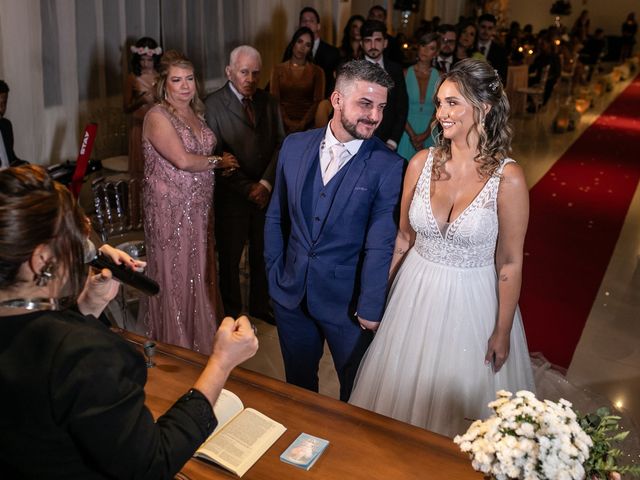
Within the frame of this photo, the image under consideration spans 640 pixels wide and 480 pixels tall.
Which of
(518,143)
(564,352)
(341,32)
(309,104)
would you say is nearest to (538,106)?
(518,143)

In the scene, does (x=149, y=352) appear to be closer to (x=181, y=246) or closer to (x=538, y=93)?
(x=181, y=246)

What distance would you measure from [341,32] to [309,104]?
461 centimetres

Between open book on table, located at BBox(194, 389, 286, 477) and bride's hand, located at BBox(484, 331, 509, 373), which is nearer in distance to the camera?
open book on table, located at BBox(194, 389, 286, 477)

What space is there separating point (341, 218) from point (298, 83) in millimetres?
2884

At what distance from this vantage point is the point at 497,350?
8.96 ft

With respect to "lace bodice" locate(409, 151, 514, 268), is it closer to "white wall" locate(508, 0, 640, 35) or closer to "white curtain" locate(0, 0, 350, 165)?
"white curtain" locate(0, 0, 350, 165)

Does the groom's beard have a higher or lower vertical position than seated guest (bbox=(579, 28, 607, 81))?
higher

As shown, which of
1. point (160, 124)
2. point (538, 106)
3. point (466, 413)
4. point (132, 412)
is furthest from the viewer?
point (538, 106)

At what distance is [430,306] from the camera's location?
2805mm

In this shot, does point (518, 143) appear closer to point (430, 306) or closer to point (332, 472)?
point (430, 306)

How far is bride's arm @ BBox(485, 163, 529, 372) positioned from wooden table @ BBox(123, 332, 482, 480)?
0.83 meters

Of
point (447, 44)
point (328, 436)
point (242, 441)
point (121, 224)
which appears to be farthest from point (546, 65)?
point (242, 441)

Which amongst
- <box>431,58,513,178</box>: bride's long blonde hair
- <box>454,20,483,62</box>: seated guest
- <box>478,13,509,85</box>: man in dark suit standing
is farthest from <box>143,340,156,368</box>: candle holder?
<box>478,13,509,85</box>: man in dark suit standing

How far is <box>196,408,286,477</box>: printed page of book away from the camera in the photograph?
1893mm
